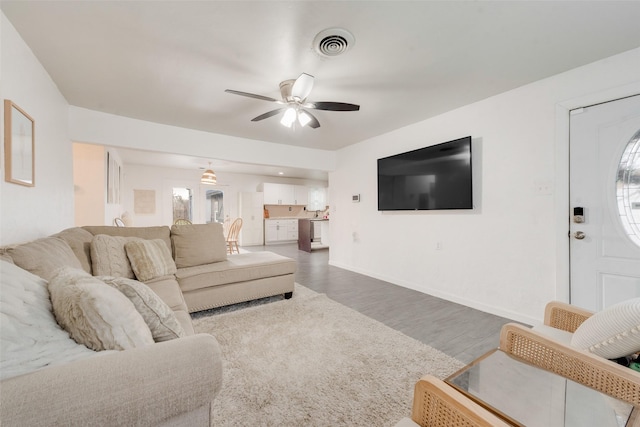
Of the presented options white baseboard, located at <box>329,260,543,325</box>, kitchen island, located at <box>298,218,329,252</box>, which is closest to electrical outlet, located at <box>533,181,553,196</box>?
white baseboard, located at <box>329,260,543,325</box>

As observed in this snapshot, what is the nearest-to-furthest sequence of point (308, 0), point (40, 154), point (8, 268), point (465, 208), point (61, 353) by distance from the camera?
1. point (61, 353)
2. point (8, 268)
3. point (308, 0)
4. point (40, 154)
5. point (465, 208)

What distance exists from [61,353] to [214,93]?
8.22ft

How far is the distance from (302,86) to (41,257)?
1.92 m

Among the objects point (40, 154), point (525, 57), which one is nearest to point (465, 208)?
point (525, 57)

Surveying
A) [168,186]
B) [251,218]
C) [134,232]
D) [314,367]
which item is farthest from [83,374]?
[251,218]

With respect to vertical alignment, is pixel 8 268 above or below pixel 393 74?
below

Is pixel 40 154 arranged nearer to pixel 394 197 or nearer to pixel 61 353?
pixel 61 353

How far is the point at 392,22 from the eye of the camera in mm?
1637

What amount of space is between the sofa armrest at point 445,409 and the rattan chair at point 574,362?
559 mm

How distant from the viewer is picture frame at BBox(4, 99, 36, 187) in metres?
1.54

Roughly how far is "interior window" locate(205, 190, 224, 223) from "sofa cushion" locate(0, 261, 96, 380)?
274 inches

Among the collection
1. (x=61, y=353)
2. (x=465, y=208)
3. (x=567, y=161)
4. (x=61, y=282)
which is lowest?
(x=61, y=353)

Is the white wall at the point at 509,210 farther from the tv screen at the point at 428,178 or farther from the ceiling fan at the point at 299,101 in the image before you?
the ceiling fan at the point at 299,101

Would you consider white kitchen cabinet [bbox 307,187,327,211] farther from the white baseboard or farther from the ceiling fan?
the ceiling fan
